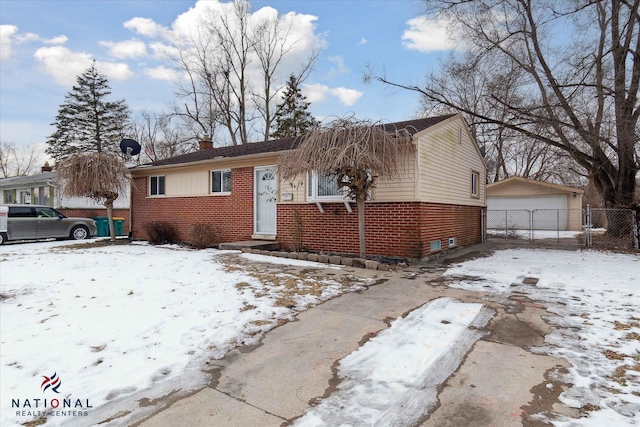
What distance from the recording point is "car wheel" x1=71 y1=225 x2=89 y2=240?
593 inches

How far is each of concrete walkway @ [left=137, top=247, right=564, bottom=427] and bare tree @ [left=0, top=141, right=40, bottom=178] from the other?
5082 centimetres

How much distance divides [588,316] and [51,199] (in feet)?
82.0

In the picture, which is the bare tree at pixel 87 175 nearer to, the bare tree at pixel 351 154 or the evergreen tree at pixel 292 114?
the bare tree at pixel 351 154

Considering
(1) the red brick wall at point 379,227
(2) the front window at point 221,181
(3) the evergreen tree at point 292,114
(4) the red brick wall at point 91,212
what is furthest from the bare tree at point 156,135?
(1) the red brick wall at point 379,227

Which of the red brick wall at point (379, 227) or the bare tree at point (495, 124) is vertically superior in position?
the bare tree at point (495, 124)

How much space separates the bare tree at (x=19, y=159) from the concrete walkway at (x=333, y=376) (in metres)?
50.8

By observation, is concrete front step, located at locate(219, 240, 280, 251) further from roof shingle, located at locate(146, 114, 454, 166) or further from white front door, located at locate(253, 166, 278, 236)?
roof shingle, located at locate(146, 114, 454, 166)

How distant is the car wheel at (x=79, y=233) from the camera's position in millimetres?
15056

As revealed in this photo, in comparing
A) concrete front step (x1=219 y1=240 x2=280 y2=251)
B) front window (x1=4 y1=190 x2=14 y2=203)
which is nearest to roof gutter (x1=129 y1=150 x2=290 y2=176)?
concrete front step (x1=219 y1=240 x2=280 y2=251)

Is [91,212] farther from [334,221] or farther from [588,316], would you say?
[588,316]

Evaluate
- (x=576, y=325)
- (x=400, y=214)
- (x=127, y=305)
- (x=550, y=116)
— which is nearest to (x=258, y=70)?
(x=550, y=116)

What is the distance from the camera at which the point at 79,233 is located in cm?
1525

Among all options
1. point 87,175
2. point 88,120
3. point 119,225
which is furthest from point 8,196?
point 87,175

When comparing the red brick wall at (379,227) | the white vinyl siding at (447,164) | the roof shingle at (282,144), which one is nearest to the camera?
the red brick wall at (379,227)
